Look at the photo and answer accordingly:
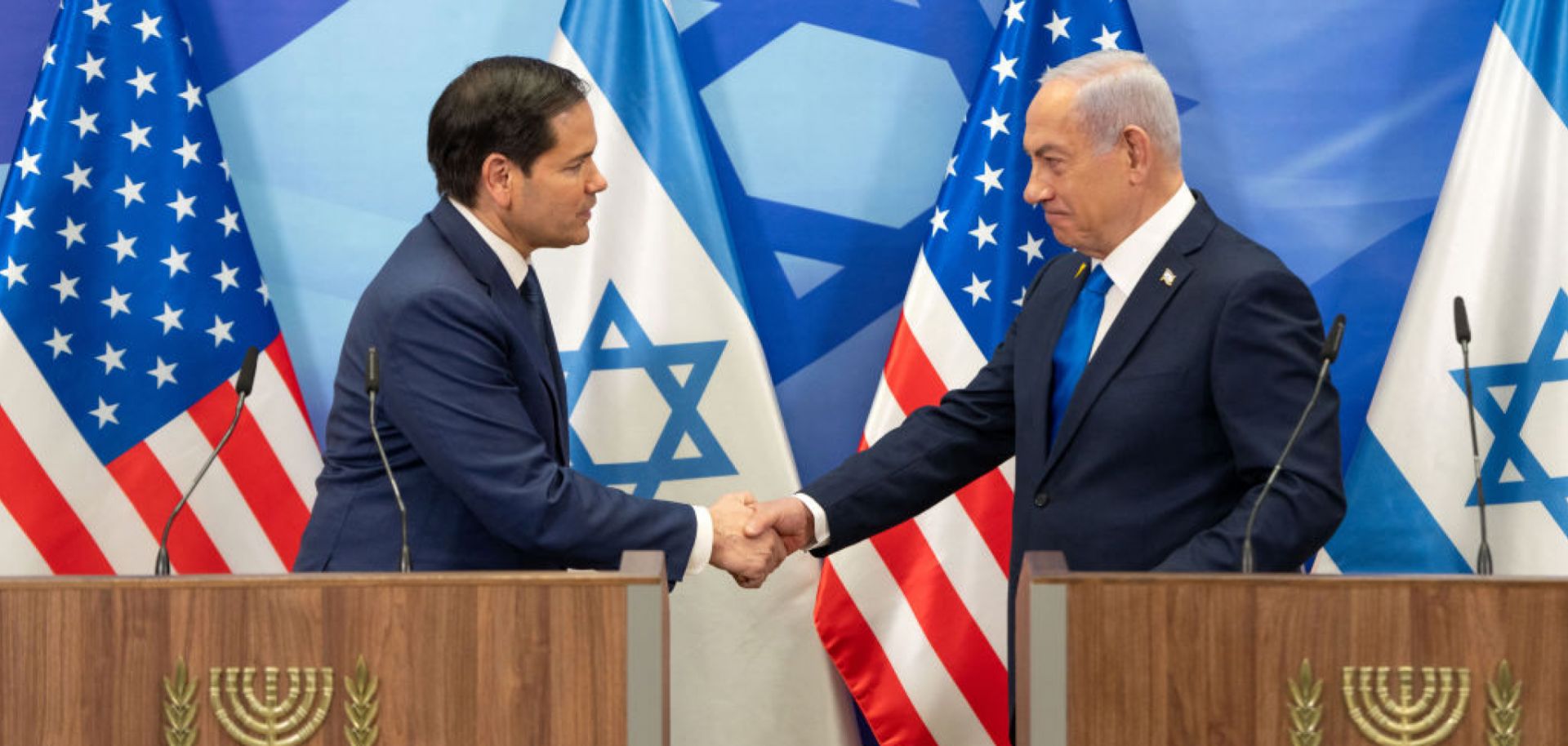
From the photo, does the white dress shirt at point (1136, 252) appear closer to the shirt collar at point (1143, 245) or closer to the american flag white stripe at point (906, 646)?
the shirt collar at point (1143, 245)

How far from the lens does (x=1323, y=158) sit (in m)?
4.26

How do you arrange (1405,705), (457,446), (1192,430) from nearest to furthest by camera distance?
(1405,705)
(457,446)
(1192,430)

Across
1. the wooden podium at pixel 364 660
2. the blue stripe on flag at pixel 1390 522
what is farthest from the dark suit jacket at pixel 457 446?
the blue stripe on flag at pixel 1390 522

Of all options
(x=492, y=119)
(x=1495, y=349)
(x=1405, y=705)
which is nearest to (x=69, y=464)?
(x=492, y=119)

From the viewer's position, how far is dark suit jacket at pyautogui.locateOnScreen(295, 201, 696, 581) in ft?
9.58

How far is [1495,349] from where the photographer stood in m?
3.90

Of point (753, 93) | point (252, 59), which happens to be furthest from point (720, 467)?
point (252, 59)

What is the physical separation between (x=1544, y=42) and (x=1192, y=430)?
157 centimetres

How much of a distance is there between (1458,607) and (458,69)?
2851mm

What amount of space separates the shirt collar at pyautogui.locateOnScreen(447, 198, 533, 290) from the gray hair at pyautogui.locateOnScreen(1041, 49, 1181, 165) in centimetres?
105

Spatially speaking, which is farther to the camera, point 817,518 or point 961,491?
point 961,491

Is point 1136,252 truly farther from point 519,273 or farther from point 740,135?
point 740,135

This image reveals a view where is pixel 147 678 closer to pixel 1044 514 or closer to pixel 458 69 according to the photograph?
pixel 1044 514

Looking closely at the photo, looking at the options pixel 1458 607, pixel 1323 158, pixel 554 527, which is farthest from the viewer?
pixel 1323 158
